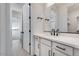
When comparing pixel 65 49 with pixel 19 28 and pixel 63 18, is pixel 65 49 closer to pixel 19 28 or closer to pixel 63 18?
pixel 63 18

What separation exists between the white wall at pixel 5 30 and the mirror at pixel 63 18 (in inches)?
61.9

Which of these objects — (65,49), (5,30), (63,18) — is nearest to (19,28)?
(63,18)

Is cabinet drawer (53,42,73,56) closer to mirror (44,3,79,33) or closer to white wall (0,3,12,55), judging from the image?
mirror (44,3,79,33)

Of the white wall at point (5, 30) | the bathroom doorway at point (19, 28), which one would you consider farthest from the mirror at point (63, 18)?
the white wall at point (5, 30)

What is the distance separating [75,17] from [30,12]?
1389 millimetres

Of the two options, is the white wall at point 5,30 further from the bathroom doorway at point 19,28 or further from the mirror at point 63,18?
the mirror at point 63,18

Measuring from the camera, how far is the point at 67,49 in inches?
48.3

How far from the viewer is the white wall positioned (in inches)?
18.3

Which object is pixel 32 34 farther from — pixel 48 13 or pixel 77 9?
pixel 77 9

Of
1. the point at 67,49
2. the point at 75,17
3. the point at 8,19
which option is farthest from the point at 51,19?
the point at 8,19

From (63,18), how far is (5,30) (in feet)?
6.01

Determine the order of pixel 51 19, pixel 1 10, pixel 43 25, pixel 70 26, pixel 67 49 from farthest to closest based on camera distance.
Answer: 1. pixel 43 25
2. pixel 51 19
3. pixel 70 26
4. pixel 67 49
5. pixel 1 10

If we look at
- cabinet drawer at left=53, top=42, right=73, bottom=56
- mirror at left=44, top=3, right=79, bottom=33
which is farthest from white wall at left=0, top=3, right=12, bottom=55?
mirror at left=44, top=3, right=79, bottom=33

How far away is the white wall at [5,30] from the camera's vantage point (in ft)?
1.53
